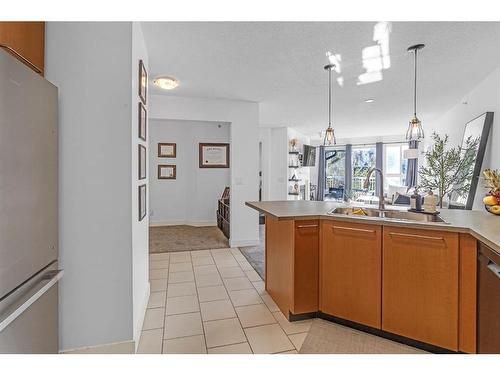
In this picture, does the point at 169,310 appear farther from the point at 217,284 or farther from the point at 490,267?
the point at 490,267

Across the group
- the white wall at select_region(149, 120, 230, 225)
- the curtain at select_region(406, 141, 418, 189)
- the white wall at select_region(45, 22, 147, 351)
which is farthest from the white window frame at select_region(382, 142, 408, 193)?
the white wall at select_region(45, 22, 147, 351)

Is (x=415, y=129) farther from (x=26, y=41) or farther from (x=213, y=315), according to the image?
(x=26, y=41)

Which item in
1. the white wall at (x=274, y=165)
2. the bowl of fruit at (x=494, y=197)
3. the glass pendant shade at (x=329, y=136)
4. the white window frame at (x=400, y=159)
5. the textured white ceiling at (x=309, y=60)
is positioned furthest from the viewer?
the white window frame at (x=400, y=159)

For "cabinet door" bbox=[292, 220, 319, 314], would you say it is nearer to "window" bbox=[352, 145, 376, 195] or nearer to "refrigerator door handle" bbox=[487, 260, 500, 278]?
"refrigerator door handle" bbox=[487, 260, 500, 278]

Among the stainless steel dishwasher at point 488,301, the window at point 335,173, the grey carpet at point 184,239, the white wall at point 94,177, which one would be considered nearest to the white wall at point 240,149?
the grey carpet at point 184,239

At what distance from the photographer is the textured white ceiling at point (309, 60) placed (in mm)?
2316

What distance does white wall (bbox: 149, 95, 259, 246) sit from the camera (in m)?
4.44

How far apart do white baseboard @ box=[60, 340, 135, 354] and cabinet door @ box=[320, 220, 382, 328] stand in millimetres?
1458

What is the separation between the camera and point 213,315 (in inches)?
94.3

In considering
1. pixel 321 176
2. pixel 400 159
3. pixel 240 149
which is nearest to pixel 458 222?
pixel 240 149

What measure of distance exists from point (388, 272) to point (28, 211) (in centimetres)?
219

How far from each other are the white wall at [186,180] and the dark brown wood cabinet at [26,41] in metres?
4.75

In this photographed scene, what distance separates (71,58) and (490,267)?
2731 mm

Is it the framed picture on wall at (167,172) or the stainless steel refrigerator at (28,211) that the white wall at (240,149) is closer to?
the framed picture on wall at (167,172)
